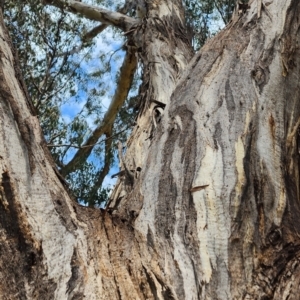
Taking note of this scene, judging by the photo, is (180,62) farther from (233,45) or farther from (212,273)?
(212,273)

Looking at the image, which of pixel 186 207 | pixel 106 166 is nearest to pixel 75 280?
pixel 186 207

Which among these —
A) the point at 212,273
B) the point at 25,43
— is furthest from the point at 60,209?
the point at 25,43

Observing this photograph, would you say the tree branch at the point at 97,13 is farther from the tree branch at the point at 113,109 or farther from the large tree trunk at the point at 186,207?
the large tree trunk at the point at 186,207

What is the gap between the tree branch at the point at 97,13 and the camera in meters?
4.31

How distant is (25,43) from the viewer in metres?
5.11

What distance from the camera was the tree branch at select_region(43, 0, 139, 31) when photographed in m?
4.31

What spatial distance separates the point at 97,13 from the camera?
4750 millimetres

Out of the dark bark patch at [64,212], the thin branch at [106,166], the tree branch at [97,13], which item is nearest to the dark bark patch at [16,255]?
the dark bark patch at [64,212]

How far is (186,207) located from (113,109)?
3448mm

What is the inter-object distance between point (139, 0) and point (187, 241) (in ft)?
10.7

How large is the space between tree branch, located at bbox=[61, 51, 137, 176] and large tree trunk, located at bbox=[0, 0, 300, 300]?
255cm

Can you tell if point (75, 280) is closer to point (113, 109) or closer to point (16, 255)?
point (16, 255)

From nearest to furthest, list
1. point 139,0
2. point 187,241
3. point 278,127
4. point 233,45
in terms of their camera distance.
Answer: point 187,241 → point 278,127 → point 233,45 → point 139,0

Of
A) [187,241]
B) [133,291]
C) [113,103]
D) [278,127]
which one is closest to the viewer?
[133,291]
